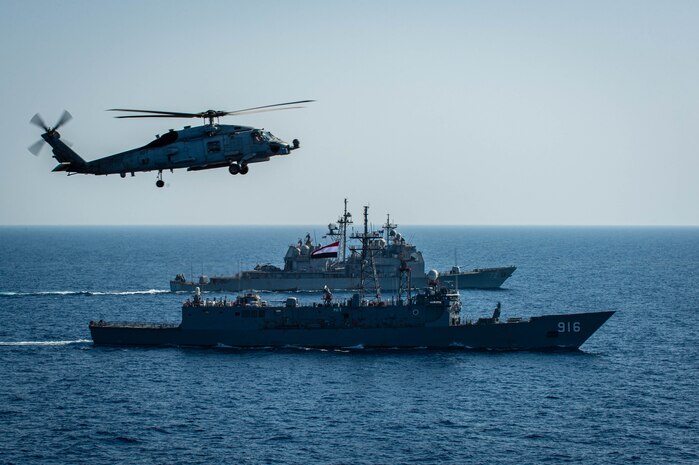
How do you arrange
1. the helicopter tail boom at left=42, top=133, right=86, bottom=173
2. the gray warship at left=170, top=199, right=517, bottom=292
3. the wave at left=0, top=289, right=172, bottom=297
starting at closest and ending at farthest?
1. the helicopter tail boom at left=42, top=133, right=86, bottom=173
2. the wave at left=0, top=289, right=172, bottom=297
3. the gray warship at left=170, top=199, right=517, bottom=292

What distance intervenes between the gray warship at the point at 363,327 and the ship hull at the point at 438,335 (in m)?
0.08

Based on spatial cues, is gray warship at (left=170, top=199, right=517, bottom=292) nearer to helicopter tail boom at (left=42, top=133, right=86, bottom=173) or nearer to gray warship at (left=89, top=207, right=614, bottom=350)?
gray warship at (left=89, top=207, right=614, bottom=350)

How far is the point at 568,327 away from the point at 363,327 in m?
16.3

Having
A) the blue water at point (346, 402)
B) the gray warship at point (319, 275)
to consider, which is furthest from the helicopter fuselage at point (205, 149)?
the gray warship at point (319, 275)

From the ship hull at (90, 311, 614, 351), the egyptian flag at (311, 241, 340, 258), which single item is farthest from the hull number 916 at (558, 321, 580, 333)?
the egyptian flag at (311, 241, 340, 258)

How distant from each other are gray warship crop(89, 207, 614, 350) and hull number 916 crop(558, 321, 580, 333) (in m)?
0.08

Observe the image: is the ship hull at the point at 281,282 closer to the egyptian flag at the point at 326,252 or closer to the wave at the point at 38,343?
the egyptian flag at the point at 326,252

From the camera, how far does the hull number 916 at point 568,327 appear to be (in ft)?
220

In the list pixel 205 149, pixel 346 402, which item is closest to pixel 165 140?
pixel 205 149

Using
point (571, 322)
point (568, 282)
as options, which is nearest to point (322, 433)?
point (571, 322)

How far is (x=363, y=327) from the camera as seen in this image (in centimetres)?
6769

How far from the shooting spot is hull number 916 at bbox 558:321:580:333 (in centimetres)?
6706

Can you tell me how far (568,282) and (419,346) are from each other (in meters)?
69.4

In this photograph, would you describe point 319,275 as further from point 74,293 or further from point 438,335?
point 438,335
